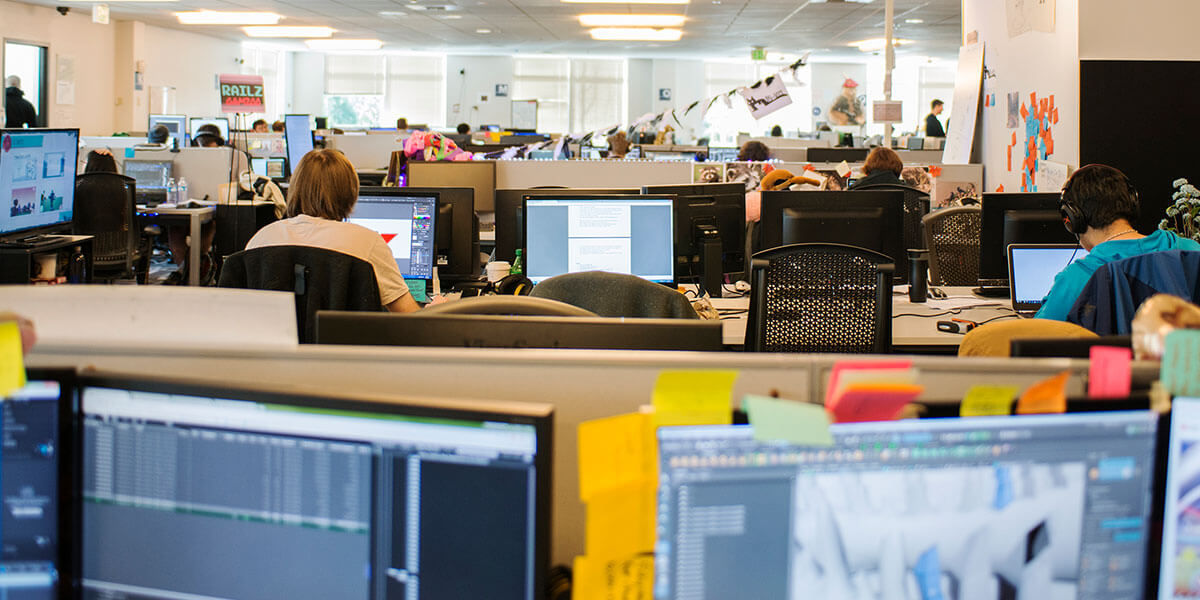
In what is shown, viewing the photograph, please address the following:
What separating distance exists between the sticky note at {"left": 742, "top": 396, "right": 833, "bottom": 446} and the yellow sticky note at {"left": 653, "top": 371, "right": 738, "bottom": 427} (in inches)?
1.1

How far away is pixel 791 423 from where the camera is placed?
3.00 feet

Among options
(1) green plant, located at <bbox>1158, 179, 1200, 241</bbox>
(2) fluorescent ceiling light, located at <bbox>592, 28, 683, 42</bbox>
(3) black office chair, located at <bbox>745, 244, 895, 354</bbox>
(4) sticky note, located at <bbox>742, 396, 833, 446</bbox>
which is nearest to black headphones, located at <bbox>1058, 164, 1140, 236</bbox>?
(1) green plant, located at <bbox>1158, 179, 1200, 241</bbox>

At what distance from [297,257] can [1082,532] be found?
7.23 ft

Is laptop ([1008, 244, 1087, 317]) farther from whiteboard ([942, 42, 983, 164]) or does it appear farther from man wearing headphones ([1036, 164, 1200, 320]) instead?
whiteboard ([942, 42, 983, 164])

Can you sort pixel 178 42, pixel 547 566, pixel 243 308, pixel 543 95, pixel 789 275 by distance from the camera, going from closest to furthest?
pixel 547 566 → pixel 243 308 → pixel 789 275 → pixel 178 42 → pixel 543 95

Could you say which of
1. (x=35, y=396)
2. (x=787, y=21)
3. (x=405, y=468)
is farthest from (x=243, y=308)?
(x=787, y=21)

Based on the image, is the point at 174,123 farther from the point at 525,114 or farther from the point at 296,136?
the point at 525,114

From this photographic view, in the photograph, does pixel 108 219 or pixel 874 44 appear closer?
pixel 108 219

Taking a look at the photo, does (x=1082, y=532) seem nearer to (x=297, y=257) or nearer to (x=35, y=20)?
(x=297, y=257)

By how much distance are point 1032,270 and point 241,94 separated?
22.4 feet

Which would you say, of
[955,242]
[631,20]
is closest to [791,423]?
[955,242]

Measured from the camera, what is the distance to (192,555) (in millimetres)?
1030

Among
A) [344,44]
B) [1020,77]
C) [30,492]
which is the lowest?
[30,492]

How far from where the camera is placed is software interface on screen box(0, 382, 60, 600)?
1.02 m
